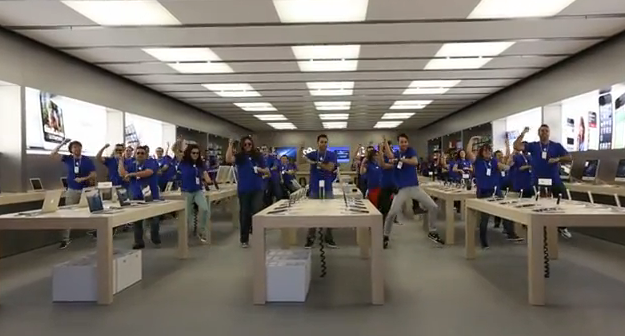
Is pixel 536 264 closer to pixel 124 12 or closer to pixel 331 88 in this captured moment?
pixel 124 12

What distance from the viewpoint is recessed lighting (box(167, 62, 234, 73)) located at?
28.4ft

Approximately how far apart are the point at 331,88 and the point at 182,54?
13.7 feet

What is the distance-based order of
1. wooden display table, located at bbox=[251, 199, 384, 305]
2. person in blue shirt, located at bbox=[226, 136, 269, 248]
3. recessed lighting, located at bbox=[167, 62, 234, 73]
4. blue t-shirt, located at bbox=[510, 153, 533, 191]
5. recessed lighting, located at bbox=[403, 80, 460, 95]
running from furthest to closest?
1. recessed lighting, located at bbox=[403, 80, 460, 95]
2. recessed lighting, located at bbox=[167, 62, 234, 73]
3. blue t-shirt, located at bbox=[510, 153, 533, 191]
4. person in blue shirt, located at bbox=[226, 136, 269, 248]
5. wooden display table, located at bbox=[251, 199, 384, 305]

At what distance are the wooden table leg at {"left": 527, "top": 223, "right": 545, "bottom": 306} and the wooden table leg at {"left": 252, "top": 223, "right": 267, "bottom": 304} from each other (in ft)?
6.44

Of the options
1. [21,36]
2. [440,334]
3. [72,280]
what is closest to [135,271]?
[72,280]

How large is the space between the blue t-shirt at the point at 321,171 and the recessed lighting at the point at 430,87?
16.1 ft

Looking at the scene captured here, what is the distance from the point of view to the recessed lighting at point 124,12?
5461 millimetres

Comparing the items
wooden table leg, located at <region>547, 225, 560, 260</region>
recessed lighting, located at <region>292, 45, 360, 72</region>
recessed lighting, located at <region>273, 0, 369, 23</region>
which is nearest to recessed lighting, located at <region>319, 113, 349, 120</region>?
recessed lighting, located at <region>292, 45, 360, 72</region>

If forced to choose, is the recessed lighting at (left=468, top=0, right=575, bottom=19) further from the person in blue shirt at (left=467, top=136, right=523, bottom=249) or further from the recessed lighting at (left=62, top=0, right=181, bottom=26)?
the recessed lighting at (left=62, top=0, right=181, bottom=26)

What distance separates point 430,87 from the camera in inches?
449

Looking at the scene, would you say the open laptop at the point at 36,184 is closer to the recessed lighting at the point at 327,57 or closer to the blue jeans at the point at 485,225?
the recessed lighting at the point at 327,57

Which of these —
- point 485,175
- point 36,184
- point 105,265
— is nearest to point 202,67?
point 36,184

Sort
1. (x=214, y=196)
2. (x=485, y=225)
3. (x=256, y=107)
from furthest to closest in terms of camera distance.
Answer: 1. (x=256, y=107)
2. (x=214, y=196)
3. (x=485, y=225)

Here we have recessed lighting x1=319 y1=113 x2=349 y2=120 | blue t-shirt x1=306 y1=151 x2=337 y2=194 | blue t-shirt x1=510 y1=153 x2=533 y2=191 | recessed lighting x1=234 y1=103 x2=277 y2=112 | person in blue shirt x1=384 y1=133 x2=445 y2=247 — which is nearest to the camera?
person in blue shirt x1=384 y1=133 x2=445 y2=247
